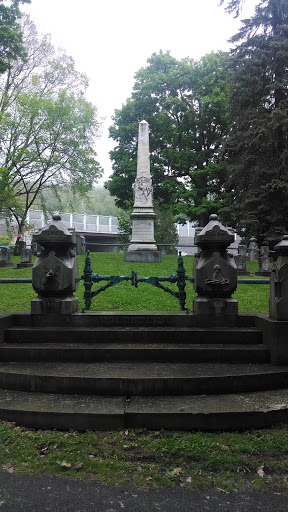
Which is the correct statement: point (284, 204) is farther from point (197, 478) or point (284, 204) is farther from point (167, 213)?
point (197, 478)

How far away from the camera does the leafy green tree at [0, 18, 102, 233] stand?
26.1m

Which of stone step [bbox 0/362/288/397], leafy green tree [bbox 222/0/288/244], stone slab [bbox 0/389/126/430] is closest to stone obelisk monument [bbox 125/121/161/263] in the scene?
leafy green tree [bbox 222/0/288/244]

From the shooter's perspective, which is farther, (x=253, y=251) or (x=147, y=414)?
(x=253, y=251)

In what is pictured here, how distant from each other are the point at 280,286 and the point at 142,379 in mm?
2095

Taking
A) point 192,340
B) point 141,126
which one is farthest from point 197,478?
point 141,126

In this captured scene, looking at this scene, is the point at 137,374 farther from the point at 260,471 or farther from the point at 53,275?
the point at 53,275

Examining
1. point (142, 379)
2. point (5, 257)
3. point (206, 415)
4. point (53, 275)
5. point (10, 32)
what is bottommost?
point (206, 415)

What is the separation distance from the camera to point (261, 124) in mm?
22094

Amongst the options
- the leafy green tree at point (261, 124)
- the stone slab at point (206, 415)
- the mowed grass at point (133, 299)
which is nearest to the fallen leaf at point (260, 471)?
the stone slab at point (206, 415)

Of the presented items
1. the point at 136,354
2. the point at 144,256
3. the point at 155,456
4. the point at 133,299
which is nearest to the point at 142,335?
the point at 136,354

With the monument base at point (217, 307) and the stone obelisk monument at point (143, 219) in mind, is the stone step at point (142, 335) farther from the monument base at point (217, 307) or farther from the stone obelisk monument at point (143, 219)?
the stone obelisk monument at point (143, 219)

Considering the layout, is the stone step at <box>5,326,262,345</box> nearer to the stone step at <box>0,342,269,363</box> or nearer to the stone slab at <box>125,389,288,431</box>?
the stone step at <box>0,342,269,363</box>

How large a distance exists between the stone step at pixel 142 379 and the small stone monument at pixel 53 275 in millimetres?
1073

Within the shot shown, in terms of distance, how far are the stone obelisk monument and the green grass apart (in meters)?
17.0
